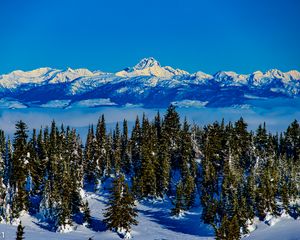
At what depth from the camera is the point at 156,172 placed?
493 feet

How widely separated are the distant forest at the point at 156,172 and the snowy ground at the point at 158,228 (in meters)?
2.60

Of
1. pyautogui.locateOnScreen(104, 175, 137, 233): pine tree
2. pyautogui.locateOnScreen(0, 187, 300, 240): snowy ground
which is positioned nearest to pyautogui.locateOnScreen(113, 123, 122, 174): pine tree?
pyautogui.locateOnScreen(0, 187, 300, 240): snowy ground

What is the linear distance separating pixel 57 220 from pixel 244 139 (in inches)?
2802

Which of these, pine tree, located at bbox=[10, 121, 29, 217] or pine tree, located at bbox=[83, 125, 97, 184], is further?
pine tree, located at bbox=[83, 125, 97, 184]

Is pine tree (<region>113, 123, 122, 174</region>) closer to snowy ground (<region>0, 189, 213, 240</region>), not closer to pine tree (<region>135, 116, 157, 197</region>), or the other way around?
pine tree (<region>135, 116, 157, 197</region>)

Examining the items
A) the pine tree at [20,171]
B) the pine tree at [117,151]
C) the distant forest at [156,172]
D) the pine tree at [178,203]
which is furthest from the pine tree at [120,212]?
the pine tree at [117,151]

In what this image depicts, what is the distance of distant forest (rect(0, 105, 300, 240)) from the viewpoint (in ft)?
393

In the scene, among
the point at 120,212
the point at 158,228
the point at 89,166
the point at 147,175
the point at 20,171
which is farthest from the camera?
the point at 89,166

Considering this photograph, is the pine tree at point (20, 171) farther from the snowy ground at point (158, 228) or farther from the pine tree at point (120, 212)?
the pine tree at point (120, 212)

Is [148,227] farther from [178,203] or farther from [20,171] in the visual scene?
[20,171]

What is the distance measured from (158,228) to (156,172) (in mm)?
28029

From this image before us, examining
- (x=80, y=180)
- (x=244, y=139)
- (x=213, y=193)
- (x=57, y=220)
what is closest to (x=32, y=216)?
(x=57, y=220)

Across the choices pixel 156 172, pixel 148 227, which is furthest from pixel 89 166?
pixel 148 227

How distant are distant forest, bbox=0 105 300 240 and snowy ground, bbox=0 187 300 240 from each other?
260 centimetres
